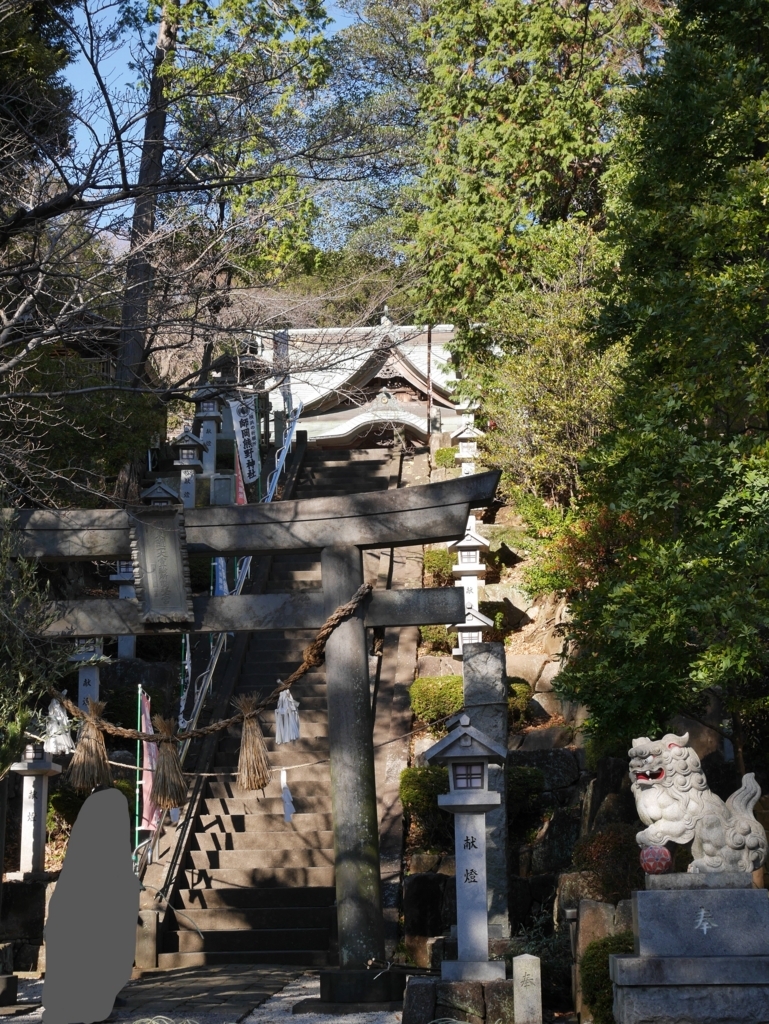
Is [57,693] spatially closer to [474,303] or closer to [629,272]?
[629,272]

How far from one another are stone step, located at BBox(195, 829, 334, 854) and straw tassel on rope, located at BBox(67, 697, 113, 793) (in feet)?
12.2

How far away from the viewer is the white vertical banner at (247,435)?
56.5 ft

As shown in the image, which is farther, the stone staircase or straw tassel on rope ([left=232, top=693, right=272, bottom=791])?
the stone staircase

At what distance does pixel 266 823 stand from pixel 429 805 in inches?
75.7

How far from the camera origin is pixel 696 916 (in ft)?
22.9

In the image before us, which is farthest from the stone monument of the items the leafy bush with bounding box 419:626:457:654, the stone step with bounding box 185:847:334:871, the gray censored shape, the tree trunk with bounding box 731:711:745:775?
the leafy bush with bounding box 419:626:457:654

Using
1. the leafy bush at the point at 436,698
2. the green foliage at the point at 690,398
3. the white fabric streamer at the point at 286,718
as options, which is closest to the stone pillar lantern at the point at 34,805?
the white fabric streamer at the point at 286,718

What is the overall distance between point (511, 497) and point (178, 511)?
892cm

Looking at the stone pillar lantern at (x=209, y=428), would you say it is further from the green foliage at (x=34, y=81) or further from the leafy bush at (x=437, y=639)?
the green foliage at (x=34, y=81)

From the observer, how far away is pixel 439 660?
15438 mm

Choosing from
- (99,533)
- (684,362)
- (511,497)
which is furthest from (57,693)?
(511,497)

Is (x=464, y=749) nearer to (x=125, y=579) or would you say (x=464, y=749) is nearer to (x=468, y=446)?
(x=125, y=579)

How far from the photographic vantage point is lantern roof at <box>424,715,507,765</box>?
834cm

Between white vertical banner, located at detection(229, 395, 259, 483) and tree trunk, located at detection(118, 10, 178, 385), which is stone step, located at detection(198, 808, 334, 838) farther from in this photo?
white vertical banner, located at detection(229, 395, 259, 483)
